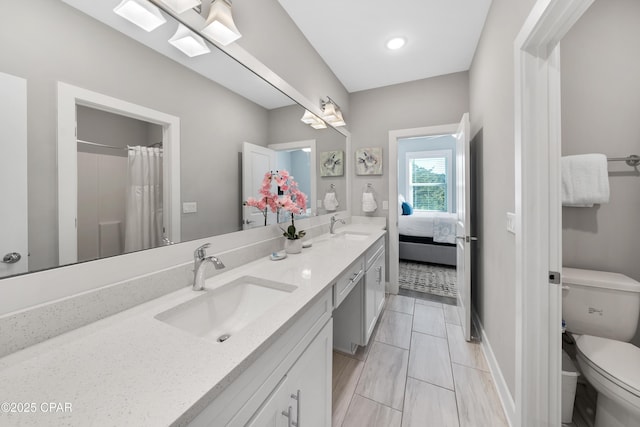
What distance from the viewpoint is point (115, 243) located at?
0.80m

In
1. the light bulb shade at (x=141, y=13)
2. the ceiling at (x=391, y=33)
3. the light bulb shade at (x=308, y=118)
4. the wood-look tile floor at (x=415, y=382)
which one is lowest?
the wood-look tile floor at (x=415, y=382)

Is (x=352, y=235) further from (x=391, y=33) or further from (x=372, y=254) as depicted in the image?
(x=391, y=33)

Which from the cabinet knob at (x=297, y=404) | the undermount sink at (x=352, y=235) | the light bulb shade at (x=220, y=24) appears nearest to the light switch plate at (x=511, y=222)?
the undermount sink at (x=352, y=235)

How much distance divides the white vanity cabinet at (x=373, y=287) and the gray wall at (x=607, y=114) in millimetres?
1274

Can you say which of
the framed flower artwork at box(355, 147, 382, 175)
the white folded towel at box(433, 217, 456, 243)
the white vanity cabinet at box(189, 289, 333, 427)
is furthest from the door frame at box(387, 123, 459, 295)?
the white vanity cabinet at box(189, 289, 333, 427)

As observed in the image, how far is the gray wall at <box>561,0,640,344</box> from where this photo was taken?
1.37 metres

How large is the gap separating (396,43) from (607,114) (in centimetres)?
156

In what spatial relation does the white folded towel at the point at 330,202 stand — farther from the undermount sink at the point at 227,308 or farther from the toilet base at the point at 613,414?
the toilet base at the point at 613,414

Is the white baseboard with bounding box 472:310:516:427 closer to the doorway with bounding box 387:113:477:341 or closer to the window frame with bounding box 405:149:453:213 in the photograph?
the doorway with bounding box 387:113:477:341

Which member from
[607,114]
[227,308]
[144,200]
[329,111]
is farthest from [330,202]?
[607,114]

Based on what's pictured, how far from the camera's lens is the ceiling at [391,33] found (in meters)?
1.70

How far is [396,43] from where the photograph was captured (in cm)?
209

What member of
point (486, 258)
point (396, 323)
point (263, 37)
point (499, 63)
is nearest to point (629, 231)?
point (486, 258)

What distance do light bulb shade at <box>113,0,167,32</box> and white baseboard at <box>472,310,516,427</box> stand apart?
237cm
